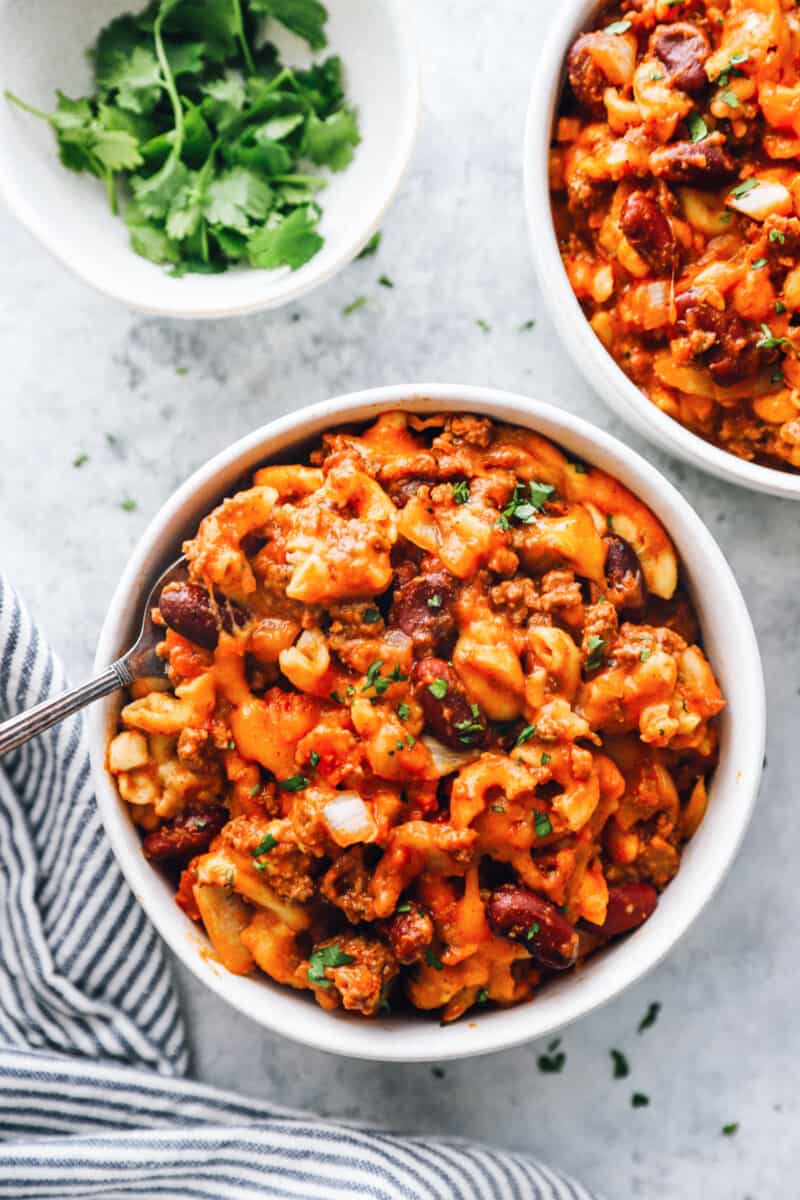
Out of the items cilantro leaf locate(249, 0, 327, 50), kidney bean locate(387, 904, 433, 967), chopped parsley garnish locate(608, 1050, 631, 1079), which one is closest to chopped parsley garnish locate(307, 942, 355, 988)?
kidney bean locate(387, 904, 433, 967)

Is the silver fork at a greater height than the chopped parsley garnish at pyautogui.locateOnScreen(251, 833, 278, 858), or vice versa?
the silver fork

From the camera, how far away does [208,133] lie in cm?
320

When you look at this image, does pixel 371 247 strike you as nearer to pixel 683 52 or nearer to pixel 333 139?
pixel 333 139

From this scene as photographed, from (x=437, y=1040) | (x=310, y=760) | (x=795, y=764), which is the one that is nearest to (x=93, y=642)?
(x=310, y=760)

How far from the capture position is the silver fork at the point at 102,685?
2652 millimetres

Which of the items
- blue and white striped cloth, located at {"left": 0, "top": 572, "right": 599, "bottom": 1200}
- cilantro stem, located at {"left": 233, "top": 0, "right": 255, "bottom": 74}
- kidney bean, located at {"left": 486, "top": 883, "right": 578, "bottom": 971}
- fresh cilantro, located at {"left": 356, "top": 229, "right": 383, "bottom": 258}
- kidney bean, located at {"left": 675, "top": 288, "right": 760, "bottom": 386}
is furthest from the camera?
fresh cilantro, located at {"left": 356, "top": 229, "right": 383, "bottom": 258}

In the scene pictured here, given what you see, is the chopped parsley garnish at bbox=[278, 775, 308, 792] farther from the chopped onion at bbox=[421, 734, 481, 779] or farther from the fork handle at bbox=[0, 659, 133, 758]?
the fork handle at bbox=[0, 659, 133, 758]

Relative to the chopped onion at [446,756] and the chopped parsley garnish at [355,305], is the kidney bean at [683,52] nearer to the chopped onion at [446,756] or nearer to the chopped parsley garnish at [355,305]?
the chopped parsley garnish at [355,305]

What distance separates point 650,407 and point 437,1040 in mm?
1426

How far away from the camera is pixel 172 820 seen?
2.73m

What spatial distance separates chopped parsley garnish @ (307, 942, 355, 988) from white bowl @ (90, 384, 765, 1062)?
0.12 metres

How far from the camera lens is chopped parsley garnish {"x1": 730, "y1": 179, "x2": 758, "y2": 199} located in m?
2.72

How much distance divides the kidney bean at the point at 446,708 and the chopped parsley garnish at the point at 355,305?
1203 millimetres

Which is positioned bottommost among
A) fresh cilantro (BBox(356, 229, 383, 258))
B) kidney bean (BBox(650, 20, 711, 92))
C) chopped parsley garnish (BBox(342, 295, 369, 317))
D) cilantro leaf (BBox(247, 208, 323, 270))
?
chopped parsley garnish (BBox(342, 295, 369, 317))
